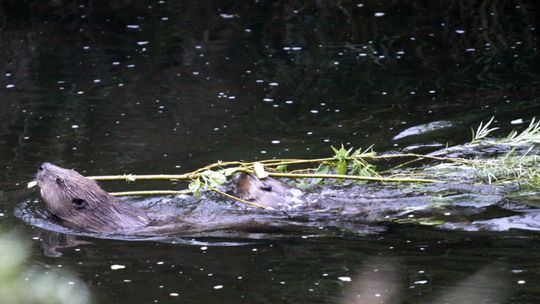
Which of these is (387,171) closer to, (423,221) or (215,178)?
(423,221)

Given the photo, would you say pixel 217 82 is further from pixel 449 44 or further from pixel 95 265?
pixel 95 265

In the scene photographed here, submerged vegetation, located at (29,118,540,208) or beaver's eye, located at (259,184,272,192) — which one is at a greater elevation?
submerged vegetation, located at (29,118,540,208)

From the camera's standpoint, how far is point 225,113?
8.01 meters

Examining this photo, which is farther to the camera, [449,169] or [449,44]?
[449,44]

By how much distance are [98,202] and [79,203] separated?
0.43 ft

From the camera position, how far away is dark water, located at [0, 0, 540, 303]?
4473 mm

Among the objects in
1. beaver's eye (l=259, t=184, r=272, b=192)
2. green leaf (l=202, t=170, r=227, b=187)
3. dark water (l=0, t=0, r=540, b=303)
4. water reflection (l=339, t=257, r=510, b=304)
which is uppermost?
green leaf (l=202, t=170, r=227, b=187)

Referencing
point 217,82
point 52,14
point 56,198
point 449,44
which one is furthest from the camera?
point 52,14

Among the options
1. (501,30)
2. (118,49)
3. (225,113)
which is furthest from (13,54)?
(501,30)

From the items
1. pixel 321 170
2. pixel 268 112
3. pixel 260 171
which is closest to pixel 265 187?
pixel 260 171

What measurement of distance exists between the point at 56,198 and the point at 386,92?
3.89m

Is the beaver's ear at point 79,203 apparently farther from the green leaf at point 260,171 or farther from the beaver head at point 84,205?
the green leaf at point 260,171

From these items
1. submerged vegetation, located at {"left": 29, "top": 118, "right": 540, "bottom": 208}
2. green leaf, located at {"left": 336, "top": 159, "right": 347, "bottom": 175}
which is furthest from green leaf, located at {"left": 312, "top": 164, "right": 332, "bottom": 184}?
green leaf, located at {"left": 336, "top": 159, "right": 347, "bottom": 175}

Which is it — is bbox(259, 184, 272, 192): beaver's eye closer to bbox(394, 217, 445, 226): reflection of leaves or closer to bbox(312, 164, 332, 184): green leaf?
bbox(312, 164, 332, 184): green leaf
